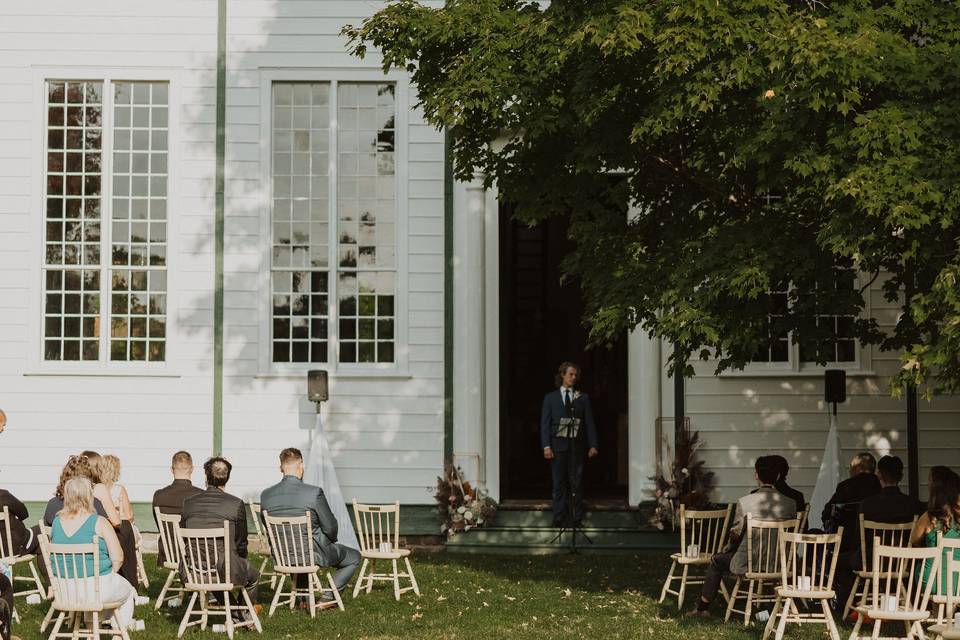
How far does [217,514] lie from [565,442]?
529cm

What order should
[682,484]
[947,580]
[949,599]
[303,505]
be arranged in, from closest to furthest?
[947,580] → [949,599] → [303,505] → [682,484]

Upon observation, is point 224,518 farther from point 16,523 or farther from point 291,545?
point 16,523

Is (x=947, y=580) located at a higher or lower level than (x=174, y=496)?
lower

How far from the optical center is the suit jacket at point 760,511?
9.80 m

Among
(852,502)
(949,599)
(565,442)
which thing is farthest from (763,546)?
(565,442)

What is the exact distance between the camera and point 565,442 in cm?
1418

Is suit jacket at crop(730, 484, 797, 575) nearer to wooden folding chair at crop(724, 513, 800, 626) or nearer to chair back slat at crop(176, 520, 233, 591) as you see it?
wooden folding chair at crop(724, 513, 800, 626)

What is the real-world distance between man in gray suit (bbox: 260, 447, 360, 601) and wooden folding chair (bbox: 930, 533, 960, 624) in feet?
14.9

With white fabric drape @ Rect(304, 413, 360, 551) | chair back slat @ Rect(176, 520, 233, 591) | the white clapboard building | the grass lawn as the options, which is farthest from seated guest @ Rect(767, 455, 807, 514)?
white fabric drape @ Rect(304, 413, 360, 551)

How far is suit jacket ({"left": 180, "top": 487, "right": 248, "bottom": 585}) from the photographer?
31.9ft

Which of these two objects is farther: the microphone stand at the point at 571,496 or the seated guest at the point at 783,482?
the microphone stand at the point at 571,496

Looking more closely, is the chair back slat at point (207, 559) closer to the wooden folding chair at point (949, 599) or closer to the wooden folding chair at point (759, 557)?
the wooden folding chair at point (759, 557)

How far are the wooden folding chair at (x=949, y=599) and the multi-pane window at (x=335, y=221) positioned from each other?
291 inches

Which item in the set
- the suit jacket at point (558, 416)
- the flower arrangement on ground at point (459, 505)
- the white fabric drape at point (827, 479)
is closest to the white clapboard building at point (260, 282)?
the flower arrangement on ground at point (459, 505)
